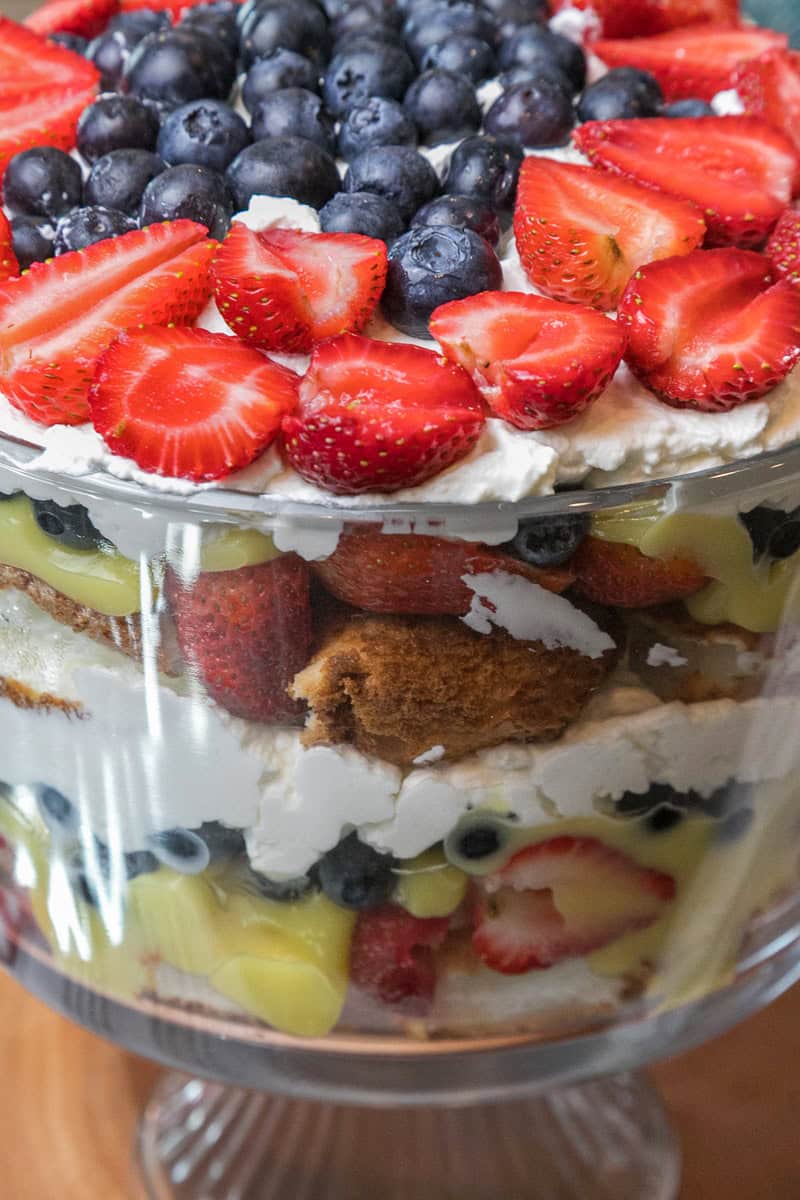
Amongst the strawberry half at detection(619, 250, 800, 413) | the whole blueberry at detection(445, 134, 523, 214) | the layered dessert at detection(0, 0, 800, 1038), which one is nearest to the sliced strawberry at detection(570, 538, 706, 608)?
the layered dessert at detection(0, 0, 800, 1038)

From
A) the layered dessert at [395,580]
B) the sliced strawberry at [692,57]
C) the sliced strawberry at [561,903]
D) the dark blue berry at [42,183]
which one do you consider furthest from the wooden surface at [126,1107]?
the sliced strawberry at [692,57]

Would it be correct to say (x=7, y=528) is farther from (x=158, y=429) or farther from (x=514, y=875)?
(x=514, y=875)

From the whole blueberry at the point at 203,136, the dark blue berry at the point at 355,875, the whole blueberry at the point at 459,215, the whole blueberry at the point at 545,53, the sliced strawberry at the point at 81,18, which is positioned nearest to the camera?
the dark blue berry at the point at 355,875

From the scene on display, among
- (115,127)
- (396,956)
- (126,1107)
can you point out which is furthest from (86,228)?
(126,1107)

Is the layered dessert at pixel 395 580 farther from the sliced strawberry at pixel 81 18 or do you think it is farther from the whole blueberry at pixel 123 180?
the sliced strawberry at pixel 81 18

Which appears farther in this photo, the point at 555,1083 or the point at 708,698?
the point at 555,1083

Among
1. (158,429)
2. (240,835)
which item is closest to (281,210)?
(158,429)
